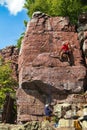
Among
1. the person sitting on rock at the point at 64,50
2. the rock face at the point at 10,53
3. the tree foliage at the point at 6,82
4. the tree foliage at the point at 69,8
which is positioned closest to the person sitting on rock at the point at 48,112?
the person sitting on rock at the point at 64,50

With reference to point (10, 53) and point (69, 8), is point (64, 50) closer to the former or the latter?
point (69, 8)

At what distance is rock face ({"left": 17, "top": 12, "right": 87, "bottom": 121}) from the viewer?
30.8 m

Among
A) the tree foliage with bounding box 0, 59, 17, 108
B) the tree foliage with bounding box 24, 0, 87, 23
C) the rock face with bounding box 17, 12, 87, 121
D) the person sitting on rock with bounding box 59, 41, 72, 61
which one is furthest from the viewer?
the tree foliage with bounding box 0, 59, 17, 108

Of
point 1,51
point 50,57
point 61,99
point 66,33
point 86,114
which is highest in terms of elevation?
point 1,51

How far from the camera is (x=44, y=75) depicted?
102ft

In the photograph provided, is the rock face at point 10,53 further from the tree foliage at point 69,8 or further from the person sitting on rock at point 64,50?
the person sitting on rock at point 64,50

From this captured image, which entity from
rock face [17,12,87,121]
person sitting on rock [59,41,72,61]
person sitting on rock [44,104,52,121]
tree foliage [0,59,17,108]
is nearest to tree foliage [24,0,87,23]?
rock face [17,12,87,121]

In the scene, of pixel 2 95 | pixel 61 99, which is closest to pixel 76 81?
pixel 61 99

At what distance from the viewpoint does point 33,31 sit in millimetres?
33656

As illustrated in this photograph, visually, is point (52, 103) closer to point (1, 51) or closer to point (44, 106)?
point (44, 106)

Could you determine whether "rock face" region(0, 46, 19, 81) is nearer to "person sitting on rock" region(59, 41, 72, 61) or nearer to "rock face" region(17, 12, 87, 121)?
"rock face" region(17, 12, 87, 121)

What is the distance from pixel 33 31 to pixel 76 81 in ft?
19.5

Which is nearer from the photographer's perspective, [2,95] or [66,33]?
[66,33]

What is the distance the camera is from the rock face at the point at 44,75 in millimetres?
30844
